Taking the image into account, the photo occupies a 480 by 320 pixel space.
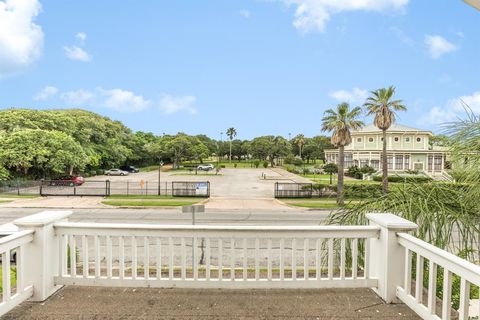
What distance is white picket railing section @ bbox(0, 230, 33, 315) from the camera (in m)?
3.24

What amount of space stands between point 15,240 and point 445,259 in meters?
3.88

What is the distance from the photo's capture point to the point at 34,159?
32594 mm

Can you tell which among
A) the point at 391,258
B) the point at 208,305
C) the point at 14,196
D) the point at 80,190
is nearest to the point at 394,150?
the point at 80,190

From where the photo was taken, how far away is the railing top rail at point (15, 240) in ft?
10.5

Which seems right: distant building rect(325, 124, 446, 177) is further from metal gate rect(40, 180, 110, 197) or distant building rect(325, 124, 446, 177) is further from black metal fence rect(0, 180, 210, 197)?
metal gate rect(40, 180, 110, 197)

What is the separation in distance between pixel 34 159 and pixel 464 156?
36.3 meters

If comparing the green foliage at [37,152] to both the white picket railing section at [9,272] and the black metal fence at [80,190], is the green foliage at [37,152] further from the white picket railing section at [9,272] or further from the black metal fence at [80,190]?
the white picket railing section at [9,272]

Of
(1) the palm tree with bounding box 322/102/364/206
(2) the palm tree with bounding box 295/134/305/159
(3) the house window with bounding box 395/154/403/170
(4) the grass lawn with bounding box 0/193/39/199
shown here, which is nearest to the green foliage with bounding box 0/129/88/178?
(4) the grass lawn with bounding box 0/193/39/199

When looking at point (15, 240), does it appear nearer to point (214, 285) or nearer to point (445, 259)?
point (214, 285)

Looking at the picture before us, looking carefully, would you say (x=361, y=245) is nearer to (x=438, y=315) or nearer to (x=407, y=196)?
(x=407, y=196)

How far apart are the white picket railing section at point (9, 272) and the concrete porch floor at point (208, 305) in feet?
0.33

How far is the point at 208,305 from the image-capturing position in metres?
3.57

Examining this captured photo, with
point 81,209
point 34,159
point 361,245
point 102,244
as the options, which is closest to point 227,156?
point 34,159

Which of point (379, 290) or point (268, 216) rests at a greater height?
point (379, 290)
